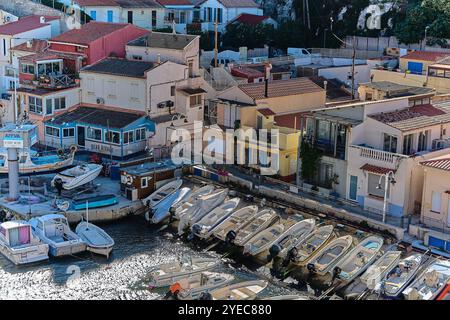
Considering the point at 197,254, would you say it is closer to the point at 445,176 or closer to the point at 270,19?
the point at 445,176

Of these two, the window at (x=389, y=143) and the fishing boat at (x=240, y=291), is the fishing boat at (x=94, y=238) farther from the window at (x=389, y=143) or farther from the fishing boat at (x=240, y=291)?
the window at (x=389, y=143)

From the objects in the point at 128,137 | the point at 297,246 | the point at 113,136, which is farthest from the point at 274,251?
the point at 113,136

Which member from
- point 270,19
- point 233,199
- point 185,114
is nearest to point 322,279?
point 233,199

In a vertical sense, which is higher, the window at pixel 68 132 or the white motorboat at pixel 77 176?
the window at pixel 68 132

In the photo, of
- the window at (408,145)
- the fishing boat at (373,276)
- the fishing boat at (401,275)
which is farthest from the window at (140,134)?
the fishing boat at (401,275)

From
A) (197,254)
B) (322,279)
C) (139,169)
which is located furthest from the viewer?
(139,169)
